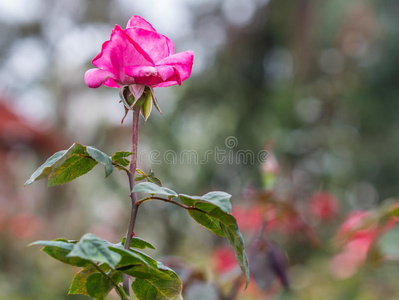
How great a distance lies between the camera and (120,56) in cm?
26

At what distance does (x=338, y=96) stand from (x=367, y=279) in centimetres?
160

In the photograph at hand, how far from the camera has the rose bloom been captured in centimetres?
25

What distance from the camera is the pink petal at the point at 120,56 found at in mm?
251

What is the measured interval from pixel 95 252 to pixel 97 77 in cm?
12

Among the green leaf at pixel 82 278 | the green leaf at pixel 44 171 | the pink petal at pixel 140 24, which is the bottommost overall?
the green leaf at pixel 82 278

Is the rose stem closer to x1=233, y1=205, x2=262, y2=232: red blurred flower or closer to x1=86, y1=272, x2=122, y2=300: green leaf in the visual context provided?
→ x1=86, y1=272, x2=122, y2=300: green leaf

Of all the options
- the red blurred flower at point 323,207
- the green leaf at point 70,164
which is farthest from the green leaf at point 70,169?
the red blurred flower at point 323,207

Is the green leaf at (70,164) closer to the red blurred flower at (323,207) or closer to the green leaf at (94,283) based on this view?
the green leaf at (94,283)

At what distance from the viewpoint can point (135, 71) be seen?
0.82 feet

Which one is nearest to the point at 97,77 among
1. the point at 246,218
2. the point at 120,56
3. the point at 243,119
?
the point at 120,56

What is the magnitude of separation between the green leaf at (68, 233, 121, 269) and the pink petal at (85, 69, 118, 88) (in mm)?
106

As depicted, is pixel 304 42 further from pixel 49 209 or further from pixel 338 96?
pixel 49 209

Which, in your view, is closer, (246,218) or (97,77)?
(97,77)

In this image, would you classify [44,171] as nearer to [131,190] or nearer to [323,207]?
[131,190]
